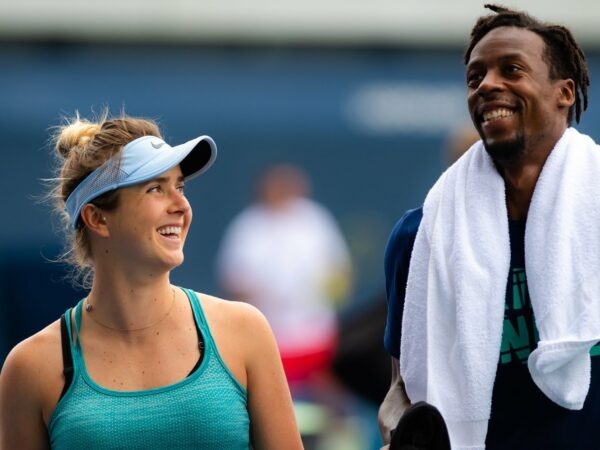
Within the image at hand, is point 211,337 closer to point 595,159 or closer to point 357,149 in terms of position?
point 595,159

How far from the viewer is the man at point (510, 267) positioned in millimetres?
3689

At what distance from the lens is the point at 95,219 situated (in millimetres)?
4117

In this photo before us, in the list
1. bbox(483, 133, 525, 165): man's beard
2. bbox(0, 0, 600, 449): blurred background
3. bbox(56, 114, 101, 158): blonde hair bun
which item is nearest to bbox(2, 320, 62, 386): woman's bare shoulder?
bbox(56, 114, 101, 158): blonde hair bun

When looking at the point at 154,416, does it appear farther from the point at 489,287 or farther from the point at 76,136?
the point at 489,287

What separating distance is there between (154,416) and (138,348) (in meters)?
0.22

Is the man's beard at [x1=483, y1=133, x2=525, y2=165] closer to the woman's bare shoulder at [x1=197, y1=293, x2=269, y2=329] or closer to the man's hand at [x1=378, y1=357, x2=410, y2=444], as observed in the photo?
the man's hand at [x1=378, y1=357, x2=410, y2=444]

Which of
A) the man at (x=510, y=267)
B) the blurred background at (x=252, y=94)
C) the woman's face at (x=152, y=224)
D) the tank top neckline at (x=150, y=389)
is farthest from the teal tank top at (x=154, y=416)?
the blurred background at (x=252, y=94)

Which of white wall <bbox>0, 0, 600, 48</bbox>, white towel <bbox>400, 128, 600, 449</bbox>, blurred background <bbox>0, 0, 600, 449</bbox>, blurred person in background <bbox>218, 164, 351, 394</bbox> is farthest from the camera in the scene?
white wall <bbox>0, 0, 600, 48</bbox>

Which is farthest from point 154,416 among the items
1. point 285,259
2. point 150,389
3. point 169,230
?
point 285,259

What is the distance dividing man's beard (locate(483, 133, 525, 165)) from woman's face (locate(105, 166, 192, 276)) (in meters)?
0.81

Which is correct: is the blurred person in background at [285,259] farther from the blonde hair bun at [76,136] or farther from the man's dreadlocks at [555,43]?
the man's dreadlocks at [555,43]

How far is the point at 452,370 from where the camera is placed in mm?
3779

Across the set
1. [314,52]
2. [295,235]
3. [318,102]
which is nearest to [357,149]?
[318,102]

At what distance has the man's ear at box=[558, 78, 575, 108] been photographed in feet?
12.8
